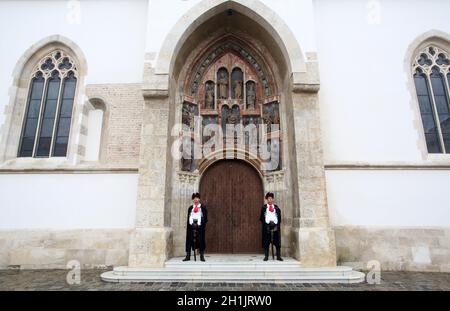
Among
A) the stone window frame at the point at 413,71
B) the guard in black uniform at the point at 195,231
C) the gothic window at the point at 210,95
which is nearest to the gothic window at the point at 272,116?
the gothic window at the point at 210,95

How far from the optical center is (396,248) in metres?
6.78

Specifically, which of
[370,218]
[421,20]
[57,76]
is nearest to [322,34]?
[421,20]

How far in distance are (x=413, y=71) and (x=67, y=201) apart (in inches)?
425

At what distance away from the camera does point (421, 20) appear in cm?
827

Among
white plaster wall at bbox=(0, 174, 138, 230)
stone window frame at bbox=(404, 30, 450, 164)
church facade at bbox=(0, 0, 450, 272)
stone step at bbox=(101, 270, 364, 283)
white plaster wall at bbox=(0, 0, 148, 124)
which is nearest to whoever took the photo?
stone step at bbox=(101, 270, 364, 283)

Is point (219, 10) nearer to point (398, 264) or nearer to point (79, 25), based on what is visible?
point (79, 25)

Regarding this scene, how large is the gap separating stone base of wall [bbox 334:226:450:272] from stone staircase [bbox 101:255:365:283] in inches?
50.5

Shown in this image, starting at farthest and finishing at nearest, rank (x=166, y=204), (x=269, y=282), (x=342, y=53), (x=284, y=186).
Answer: (x=342, y=53), (x=284, y=186), (x=166, y=204), (x=269, y=282)

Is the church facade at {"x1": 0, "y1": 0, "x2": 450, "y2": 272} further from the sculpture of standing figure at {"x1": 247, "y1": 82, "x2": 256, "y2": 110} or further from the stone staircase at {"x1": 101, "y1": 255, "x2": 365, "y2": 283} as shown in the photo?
the stone staircase at {"x1": 101, "y1": 255, "x2": 365, "y2": 283}

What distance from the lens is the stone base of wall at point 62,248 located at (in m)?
6.84

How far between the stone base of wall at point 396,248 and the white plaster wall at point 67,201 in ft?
18.8

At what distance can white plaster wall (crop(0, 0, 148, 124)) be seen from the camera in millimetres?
8102

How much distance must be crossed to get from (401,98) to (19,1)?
12.4 m

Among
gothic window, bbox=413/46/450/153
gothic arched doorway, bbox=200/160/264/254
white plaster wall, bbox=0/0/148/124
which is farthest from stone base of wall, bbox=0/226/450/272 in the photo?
white plaster wall, bbox=0/0/148/124
